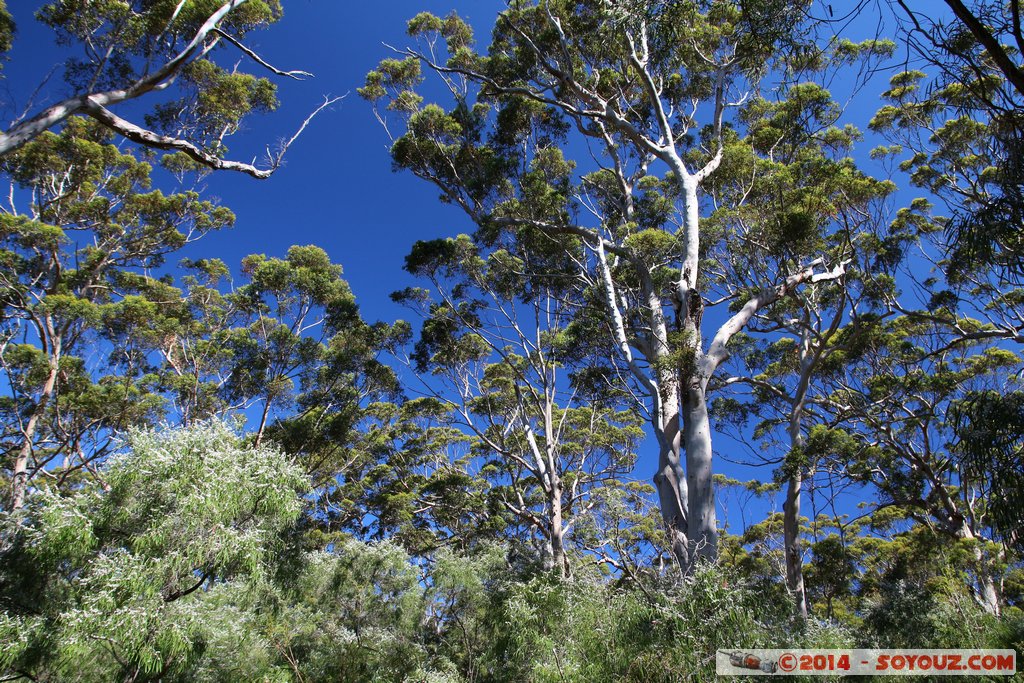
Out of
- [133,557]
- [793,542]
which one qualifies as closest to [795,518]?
[793,542]

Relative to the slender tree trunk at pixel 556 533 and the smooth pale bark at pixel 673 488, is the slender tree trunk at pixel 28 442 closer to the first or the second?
the slender tree trunk at pixel 556 533

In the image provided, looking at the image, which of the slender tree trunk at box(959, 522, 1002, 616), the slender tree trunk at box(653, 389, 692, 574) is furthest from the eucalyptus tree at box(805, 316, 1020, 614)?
the slender tree trunk at box(653, 389, 692, 574)

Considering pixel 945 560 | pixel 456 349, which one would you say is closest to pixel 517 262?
pixel 456 349

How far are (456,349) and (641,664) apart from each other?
10.5 meters

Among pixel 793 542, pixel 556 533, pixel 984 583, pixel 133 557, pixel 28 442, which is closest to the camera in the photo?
pixel 133 557

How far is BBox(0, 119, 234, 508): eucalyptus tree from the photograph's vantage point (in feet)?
40.3

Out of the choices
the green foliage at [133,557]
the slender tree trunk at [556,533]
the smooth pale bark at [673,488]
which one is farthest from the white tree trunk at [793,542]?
the green foliage at [133,557]

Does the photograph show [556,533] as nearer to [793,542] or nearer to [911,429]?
[793,542]

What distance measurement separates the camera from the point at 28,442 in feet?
36.2

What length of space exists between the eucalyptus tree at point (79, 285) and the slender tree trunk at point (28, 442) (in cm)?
6

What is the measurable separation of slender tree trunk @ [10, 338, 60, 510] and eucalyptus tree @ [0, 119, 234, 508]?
2.4 inches

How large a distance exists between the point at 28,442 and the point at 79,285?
425cm

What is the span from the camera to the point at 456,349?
14641mm

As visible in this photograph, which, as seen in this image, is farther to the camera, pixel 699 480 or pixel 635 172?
pixel 635 172
